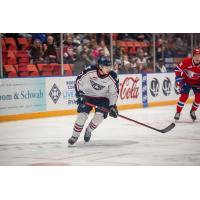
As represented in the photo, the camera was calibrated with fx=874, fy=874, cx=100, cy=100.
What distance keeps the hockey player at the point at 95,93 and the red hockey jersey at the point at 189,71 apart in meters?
0.91

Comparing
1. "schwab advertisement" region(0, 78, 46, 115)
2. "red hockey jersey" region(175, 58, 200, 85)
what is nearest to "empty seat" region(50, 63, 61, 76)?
"schwab advertisement" region(0, 78, 46, 115)

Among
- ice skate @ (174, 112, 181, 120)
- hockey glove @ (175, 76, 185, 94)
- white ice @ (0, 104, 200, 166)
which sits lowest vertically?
white ice @ (0, 104, 200, 166)

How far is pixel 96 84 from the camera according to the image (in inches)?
353

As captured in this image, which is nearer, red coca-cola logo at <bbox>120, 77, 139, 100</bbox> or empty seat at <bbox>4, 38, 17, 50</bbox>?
empty seat at <bbox>4, 38, 17, 50</bbox>

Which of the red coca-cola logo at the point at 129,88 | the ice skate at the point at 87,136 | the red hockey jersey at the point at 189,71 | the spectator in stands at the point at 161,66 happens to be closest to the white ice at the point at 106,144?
the ice skate at the point at 87,136

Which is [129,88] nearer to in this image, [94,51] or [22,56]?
[94,51]

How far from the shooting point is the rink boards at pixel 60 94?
974 cm

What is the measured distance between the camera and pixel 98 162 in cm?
854

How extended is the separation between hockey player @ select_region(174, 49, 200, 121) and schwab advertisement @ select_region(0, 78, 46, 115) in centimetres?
168

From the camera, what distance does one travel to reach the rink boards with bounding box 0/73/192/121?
9742 millimetres

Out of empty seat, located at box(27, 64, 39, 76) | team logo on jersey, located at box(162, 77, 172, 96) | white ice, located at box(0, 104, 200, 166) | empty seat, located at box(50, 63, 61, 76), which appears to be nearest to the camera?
white ice, located at box(0, 104, 200, 166)

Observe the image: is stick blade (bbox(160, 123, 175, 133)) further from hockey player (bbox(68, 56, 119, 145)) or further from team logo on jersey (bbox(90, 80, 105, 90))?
team logo on jersey (bbox(90, 80, 105, 90))
